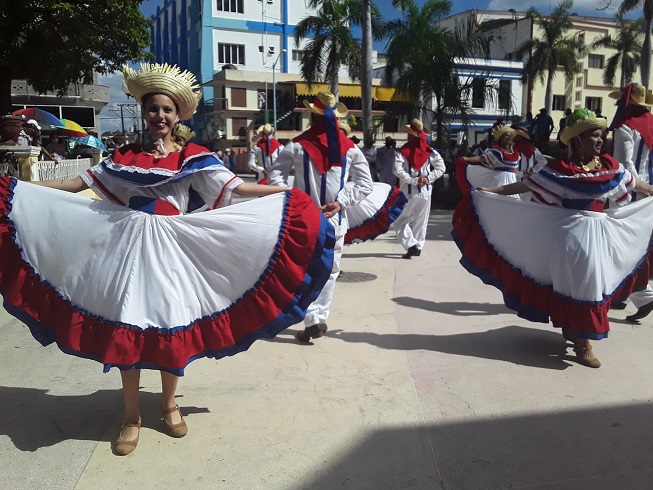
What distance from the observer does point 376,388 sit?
13.3ft

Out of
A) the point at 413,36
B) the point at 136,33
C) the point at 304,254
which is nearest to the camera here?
Result: the point at 304,254

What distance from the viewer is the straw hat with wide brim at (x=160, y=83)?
10.7 feet

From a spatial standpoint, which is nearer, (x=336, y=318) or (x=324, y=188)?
(x=324, y=188)

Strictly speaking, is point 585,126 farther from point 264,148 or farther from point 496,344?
point 264,148

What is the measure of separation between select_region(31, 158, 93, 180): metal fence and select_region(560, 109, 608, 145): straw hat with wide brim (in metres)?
6.58

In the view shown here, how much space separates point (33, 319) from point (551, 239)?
343cm

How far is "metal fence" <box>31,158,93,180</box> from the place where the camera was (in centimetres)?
974

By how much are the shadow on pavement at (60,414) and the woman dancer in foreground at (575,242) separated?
2.54m

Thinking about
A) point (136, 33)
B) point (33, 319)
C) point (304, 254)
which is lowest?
point (33, 319)

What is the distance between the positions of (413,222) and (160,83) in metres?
6.36

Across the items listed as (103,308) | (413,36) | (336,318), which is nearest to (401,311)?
(336,318)

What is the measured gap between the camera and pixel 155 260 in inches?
123

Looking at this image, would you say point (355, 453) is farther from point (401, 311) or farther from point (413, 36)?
point (413, 36)

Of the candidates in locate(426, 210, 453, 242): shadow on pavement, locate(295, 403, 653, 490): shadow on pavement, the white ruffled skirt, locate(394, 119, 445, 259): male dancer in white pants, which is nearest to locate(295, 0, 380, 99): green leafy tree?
locate(426, 210, 453, 242): shadow on pavement
